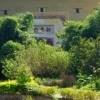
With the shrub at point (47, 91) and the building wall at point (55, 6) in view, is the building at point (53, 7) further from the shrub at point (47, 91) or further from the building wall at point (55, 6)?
the shrub at point (47, 91)

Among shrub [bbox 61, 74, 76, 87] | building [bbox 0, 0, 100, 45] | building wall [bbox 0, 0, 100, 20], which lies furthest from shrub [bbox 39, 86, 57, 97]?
building wall [bbox 0, 0, 100, 20]

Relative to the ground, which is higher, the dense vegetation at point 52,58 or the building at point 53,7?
the building at point 53,7

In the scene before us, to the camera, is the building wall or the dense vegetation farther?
the building wall

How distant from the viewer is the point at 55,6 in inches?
1663

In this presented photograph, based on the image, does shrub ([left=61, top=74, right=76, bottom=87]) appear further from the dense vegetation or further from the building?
the building

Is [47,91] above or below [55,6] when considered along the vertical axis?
below

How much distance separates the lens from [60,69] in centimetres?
2427

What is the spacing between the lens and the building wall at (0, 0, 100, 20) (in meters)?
42.2

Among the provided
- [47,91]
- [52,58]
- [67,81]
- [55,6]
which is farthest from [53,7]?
[47,91]

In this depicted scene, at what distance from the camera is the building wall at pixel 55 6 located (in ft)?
139

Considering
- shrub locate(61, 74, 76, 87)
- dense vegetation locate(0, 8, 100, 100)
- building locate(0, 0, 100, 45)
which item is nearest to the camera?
shrub locate(61, 74, 76, 87)

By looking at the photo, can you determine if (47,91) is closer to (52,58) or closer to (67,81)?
(67,81)

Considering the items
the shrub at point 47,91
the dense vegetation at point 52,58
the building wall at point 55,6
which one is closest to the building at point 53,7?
the building wall at point 55,6

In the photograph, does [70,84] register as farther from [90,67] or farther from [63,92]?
[63,92]
